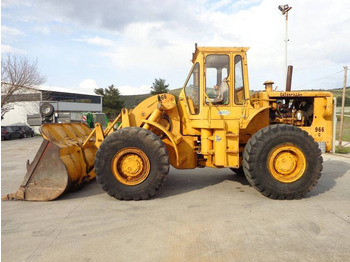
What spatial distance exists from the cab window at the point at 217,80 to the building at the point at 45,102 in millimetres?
20999

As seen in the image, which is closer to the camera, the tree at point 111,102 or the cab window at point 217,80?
the cab window at point 217,80

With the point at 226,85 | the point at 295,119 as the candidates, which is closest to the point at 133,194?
the point at 226,85

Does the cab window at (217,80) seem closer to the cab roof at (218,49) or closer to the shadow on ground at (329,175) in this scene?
the cab roof at (218,49)

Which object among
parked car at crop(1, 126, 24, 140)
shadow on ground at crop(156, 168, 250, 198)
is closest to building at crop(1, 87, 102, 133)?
parked car at crop(1, 126, 24, 140)

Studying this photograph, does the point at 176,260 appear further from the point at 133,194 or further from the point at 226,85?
the point at 226,85

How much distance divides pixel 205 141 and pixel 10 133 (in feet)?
81.6

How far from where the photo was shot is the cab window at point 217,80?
201 inches

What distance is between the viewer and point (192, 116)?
5254mm

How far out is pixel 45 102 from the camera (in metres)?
23.6

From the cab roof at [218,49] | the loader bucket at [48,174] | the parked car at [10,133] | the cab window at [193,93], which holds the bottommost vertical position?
the parked car at [10,133]

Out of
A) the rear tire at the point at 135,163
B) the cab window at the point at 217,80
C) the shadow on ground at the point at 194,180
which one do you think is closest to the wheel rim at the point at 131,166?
the rear tire at the point at 135,163

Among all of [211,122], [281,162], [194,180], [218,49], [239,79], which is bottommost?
[194,180]

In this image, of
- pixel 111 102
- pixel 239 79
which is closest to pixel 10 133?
pixel 239 79

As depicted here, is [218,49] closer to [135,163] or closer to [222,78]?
[222,78]
